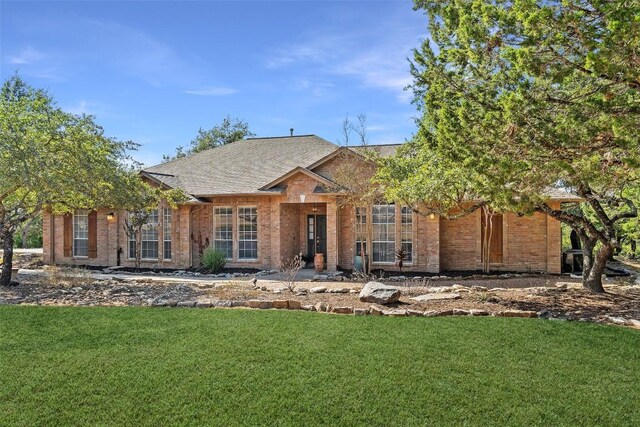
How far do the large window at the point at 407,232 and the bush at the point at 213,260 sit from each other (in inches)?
271

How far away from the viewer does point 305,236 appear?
64.9 feet

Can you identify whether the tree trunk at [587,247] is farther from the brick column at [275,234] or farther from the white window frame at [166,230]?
the white window frame at [166,230]

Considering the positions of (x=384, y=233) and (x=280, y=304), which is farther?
(x=384, y=233)

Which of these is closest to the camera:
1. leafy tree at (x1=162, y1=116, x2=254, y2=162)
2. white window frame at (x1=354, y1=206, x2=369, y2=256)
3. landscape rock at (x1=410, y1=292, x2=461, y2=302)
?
landscape rock at (x1=410, y1=292, x2=461, y2=302)

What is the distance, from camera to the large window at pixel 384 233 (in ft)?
57.9

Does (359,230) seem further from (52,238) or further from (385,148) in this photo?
(52,238)

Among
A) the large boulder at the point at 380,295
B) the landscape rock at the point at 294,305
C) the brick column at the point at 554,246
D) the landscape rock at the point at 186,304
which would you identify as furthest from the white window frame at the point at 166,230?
the brick column at the point at 554,246

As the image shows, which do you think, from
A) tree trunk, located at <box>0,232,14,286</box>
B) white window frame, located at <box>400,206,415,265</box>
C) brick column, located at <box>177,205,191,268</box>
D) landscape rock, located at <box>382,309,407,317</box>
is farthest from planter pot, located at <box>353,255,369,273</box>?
tree trunk, located at <box>0,232,14,286</box>

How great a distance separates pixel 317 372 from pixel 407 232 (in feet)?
39.4

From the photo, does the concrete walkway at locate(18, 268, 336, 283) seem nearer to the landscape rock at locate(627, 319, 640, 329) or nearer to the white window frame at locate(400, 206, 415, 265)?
the white window frame at locate(400, 206, 415, 265)

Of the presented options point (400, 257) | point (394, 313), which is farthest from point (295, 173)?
point (394, 313)

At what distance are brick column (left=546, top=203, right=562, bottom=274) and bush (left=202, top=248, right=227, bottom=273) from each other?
38.9ft

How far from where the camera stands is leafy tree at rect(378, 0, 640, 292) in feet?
18.1

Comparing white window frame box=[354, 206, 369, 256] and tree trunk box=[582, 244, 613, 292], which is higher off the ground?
white window frame box=[354, 206, 369, 256]
